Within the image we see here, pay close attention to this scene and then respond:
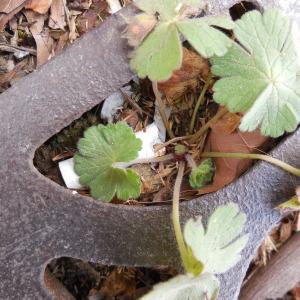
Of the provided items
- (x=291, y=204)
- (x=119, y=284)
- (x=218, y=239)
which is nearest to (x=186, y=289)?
(x=218, y=239)

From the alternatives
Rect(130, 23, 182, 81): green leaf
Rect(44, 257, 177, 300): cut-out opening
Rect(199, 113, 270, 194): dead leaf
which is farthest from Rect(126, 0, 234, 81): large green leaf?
Rect(44, 257, 177, 300): cut-out opening

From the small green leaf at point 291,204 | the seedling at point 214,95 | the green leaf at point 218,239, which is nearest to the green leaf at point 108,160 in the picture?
the seedling at point 214,95

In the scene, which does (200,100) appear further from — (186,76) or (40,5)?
(40,5)

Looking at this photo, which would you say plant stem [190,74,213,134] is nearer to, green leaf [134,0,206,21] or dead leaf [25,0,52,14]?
green leaf [134,0,206,21]

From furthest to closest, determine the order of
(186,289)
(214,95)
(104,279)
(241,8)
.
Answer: (104,279) < (241,8) < (214,95) < (186,289)

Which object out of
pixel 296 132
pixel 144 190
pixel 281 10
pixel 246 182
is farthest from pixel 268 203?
pixel 281 10

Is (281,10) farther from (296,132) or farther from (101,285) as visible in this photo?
(101,285)

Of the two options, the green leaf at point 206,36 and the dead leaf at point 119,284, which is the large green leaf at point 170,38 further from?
the dead leaf at point 119,284
